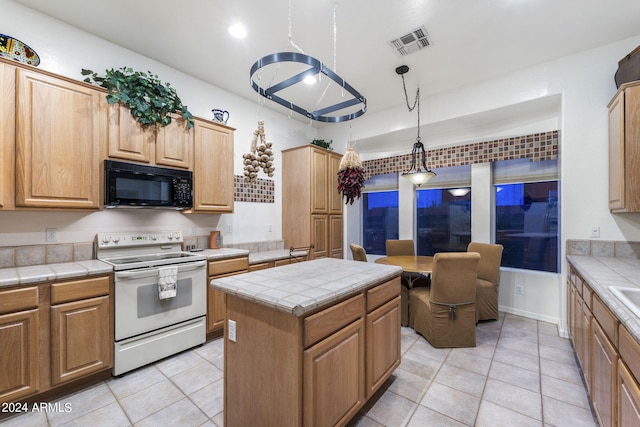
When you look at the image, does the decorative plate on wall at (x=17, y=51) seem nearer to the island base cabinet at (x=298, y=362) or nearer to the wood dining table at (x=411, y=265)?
the island base cabinet at (x=298, y=362)

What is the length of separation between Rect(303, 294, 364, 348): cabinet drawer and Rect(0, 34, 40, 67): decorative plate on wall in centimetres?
299

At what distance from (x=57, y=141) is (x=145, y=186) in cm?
70

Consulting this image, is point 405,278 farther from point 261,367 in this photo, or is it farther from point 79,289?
point 79,289

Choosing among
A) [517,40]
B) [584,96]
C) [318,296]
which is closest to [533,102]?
[584,96]

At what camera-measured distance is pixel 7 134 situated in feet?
6.52

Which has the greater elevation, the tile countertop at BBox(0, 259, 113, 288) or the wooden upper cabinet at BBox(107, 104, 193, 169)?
the wooden upper cabinet at BBox(107, 104, 193, 169)

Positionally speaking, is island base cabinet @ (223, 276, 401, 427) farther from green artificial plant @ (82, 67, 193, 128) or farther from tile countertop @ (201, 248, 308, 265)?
green artificial plant @ (82, 67, 193, 128)

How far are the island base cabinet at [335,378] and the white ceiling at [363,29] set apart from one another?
2485 millimetres

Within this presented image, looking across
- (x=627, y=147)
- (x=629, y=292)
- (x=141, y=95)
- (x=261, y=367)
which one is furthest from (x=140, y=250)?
(x=627, y=147)

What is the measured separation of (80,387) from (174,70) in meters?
3.23

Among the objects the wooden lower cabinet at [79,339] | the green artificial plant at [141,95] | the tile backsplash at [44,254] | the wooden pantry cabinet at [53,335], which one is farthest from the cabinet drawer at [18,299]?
the green artificial plant at [141,95]

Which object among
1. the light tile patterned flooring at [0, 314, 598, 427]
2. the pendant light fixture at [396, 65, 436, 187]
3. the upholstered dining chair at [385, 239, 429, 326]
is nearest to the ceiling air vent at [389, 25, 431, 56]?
the pendant light fixture at [396, 65, 436, 187]

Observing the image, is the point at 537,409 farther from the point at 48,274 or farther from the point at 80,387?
the point at 48,274

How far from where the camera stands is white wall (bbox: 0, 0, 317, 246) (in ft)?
7.43
